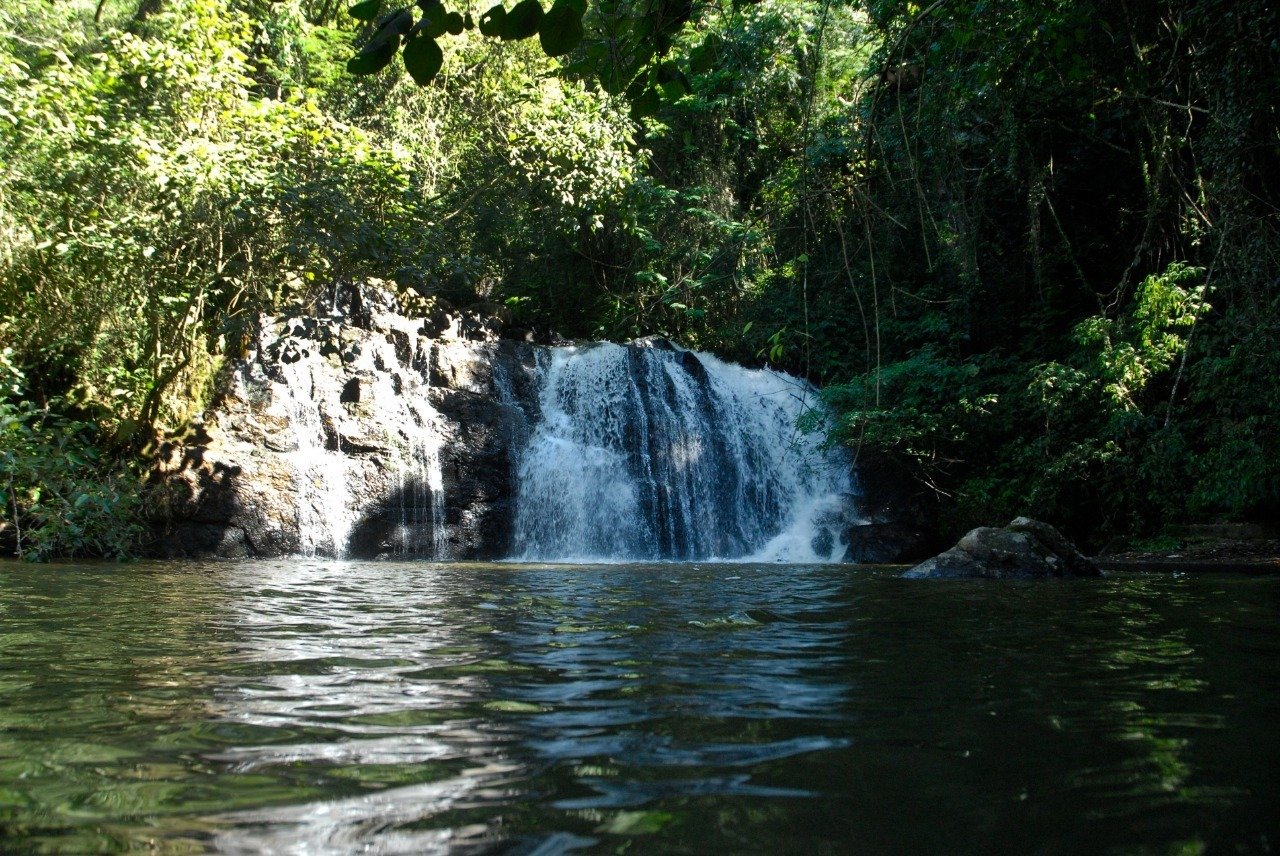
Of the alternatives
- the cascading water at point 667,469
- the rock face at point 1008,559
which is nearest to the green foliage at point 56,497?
the cascading water at point 667,469

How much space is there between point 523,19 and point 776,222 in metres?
2.87

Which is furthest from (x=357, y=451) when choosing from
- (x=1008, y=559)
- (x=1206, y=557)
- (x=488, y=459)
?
(x=1206, y=557)

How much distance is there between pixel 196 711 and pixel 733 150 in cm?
2053

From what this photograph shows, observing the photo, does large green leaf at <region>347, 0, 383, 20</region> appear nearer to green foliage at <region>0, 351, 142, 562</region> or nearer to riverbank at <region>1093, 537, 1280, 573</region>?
green foliage at <region>0, 351, 142, 562</region>

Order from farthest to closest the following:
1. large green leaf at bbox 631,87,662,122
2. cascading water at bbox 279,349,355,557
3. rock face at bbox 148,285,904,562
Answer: cascading water at bbox 279,349,355,557
rock face at bbox 148,285,904,562
large green leaf at bbox 631,87,662,122

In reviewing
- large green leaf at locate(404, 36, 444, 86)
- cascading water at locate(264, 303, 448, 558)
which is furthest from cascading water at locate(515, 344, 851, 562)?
large green leaf at locate(404, 36, 444, 86)

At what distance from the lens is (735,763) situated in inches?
90.6

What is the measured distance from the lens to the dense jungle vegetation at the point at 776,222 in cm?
658

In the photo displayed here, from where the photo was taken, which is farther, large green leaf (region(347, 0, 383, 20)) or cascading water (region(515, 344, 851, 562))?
cascading water (region(515, 344, 851, 562))

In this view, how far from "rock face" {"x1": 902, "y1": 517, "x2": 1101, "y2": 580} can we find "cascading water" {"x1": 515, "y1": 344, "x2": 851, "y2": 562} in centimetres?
512

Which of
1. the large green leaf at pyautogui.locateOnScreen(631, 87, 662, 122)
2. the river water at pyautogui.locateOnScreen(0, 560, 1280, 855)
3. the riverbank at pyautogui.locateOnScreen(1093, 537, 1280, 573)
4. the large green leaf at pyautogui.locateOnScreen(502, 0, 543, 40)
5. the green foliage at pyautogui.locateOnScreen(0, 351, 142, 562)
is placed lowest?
the riverbank at pyautogui.locateOnScreen(1093, 537, 1280, 573)

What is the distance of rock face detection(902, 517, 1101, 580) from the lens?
8797 mm

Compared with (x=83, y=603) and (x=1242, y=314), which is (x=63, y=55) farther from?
(x=1242, y=314)

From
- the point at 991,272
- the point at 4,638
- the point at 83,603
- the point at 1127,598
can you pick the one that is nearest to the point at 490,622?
the point at 4,638
